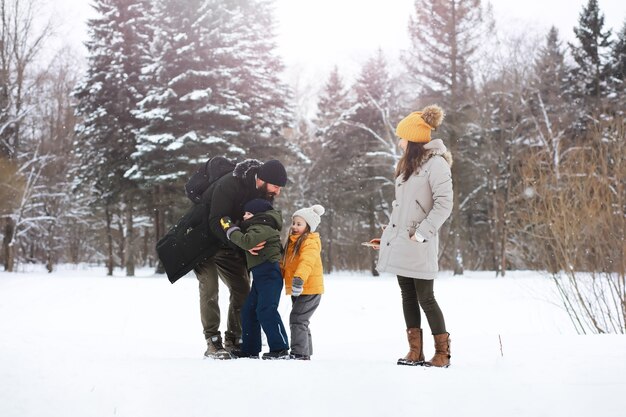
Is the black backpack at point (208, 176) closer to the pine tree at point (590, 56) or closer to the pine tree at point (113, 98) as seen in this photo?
the pine tree at point (113, 98)

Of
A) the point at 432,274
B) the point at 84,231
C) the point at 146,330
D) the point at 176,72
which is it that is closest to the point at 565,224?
the point at 432,274

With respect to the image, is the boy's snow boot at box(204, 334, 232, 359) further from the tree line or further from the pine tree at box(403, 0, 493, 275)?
the pine tree at box(403, 0, 493, 275)

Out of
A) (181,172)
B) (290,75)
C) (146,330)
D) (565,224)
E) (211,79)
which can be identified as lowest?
(146,330)

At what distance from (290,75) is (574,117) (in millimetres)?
18737

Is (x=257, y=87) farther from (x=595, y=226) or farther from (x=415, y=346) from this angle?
(x=415, y=346)

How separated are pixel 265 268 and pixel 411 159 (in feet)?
5.01

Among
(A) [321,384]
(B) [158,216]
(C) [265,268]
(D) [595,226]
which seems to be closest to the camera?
(A) [321,384]

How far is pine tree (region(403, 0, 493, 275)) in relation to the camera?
77.3 feet

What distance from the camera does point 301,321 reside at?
17.7ft

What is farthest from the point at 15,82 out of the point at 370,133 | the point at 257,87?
the point at 370,133

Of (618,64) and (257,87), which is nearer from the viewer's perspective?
(257,87)

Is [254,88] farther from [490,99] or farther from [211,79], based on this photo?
[490,99]

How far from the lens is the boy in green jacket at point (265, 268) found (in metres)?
4.92

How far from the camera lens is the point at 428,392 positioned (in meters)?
3.63
